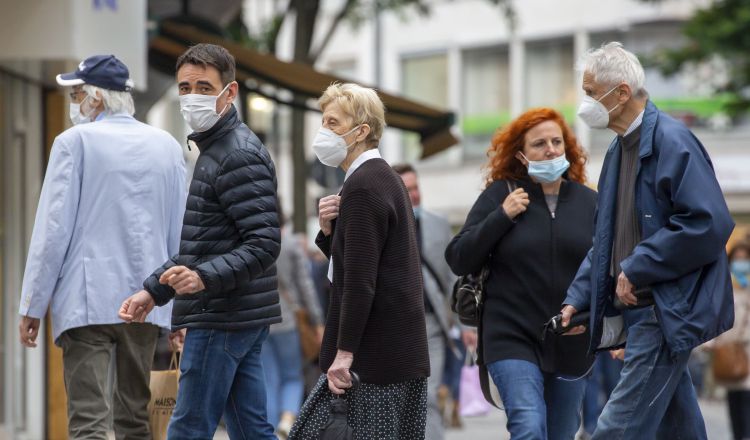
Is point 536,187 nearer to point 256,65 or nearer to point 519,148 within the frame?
point 519,148

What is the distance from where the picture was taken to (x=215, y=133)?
6.22 metres

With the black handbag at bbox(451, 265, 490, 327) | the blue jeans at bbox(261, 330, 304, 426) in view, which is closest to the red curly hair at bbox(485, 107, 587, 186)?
the black handbag at bbox(451, 265, 490, 327)

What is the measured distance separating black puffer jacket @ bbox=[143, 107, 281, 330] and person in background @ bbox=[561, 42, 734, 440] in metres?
1.35

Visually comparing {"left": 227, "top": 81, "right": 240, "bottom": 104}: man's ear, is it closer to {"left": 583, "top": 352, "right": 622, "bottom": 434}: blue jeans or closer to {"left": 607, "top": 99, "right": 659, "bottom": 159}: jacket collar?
{"left": 607, "top": 99, "right": 659, "bottom": 159}: jacket collar

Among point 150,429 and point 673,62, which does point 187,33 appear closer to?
point 150,429

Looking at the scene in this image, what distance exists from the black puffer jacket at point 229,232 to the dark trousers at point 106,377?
0.57 m

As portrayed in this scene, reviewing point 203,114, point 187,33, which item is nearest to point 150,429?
point 203,114

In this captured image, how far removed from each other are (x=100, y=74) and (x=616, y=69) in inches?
91.0

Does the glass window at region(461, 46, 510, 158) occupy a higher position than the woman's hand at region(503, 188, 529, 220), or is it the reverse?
the glass window at region(461, 46, 510, 158)

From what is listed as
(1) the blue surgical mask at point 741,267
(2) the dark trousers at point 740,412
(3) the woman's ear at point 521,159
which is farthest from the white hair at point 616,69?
(1) the blue surgical mask at point 741,267

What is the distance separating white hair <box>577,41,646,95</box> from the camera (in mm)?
6168

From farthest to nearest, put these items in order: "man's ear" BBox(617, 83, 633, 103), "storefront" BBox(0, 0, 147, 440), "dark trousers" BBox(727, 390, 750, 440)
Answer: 1. "dark trousers" BBox(727, 390, 750, 440)
2. "storefront" BBox(0, 0, 147, 440)
3. "man's ear" BBox(617, 83, 633, 103)

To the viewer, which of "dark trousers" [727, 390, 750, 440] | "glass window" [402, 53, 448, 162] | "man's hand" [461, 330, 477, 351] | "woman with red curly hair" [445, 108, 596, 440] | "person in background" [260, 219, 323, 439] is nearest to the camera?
"woman with red curly hair" [445, 108, 596, 440]

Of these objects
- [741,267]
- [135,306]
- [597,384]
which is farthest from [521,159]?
[741,267]
